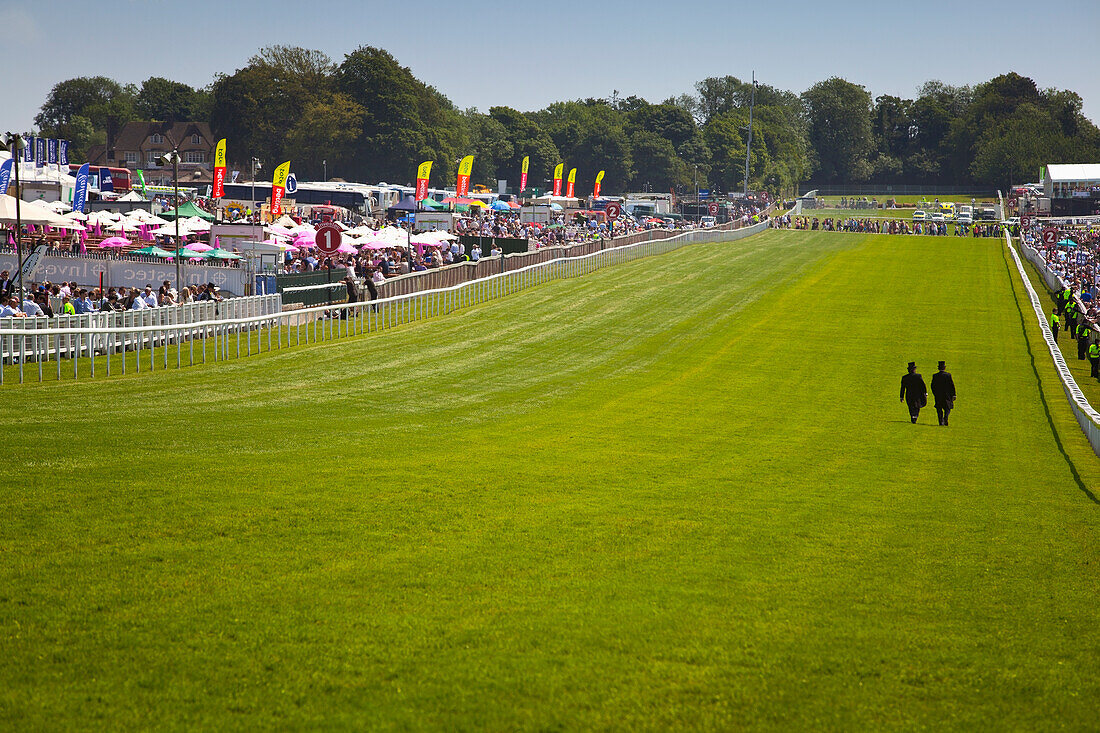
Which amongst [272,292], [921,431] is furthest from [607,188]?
[921,431]

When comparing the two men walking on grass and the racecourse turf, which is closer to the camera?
the racecourse turf

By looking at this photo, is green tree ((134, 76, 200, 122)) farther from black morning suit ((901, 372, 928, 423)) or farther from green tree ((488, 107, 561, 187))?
Answer: black morning suit ((901, 372, 928, 423))

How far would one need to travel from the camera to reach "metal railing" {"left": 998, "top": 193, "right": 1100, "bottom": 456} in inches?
703

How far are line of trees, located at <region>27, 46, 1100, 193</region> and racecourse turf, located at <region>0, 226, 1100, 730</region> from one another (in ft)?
393

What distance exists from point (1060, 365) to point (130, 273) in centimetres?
2776

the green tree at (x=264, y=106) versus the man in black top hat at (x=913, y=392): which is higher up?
the green tree at (x=264, y=106)

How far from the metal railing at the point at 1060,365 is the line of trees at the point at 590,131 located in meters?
91.7

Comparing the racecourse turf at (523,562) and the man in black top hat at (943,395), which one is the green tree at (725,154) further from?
the racecourse turf at (523,562)

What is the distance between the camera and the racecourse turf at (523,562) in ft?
19.7

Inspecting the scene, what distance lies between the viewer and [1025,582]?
29.0 feet

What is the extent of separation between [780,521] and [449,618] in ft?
15.7

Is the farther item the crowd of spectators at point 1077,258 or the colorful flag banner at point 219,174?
the colorful flag banner at point 219,174

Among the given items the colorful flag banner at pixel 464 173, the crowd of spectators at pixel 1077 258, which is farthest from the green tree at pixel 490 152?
the crowd of spectators at pixel 1077 258

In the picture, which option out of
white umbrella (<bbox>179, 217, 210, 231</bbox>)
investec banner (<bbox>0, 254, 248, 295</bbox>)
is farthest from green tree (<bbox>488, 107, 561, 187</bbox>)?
investec banner (<bbox>0, 254, 248, 295</bbox>)
